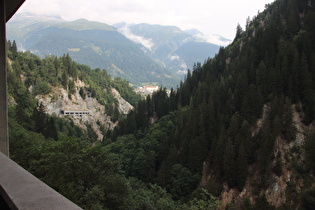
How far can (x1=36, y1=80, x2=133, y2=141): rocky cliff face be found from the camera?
4405 inches

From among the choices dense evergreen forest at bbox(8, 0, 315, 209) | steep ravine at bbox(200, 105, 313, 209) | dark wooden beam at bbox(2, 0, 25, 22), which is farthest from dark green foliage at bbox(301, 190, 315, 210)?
dark wooden beam at bbox(2, 0, 25, 22)

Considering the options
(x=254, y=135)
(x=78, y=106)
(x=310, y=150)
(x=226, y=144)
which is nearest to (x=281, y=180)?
(x=310, y=150)

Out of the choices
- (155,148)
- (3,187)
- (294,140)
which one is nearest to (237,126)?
(294,140)

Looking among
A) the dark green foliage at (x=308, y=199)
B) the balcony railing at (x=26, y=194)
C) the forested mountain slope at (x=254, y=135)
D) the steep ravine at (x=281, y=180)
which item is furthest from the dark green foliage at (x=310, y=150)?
the balcony railing at (x=26, y=194)

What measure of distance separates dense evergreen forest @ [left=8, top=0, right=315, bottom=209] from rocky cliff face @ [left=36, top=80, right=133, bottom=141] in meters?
41.4

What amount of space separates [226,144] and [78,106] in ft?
288

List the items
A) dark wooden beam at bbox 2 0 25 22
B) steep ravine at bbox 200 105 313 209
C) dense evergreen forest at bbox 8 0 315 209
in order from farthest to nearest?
steep ravine at bbox 200 105 313 209 → dense evergreen forest at bbox 8 0 315 209 → dark wooden beam at bbox 2 0 25 22

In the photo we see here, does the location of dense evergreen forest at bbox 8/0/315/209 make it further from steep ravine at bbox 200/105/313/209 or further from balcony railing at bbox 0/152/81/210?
balcony railing at bbox 0/152/81/210

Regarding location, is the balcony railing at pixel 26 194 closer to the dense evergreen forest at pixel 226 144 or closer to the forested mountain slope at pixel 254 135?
the dense evergreen forest at pixel 226 144

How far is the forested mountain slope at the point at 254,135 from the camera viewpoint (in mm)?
42094

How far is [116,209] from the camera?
18.2 metres

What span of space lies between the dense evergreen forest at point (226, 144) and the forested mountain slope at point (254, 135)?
193 millimetres

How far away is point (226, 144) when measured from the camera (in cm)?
5000

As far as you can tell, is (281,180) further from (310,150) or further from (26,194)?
(26,194)
